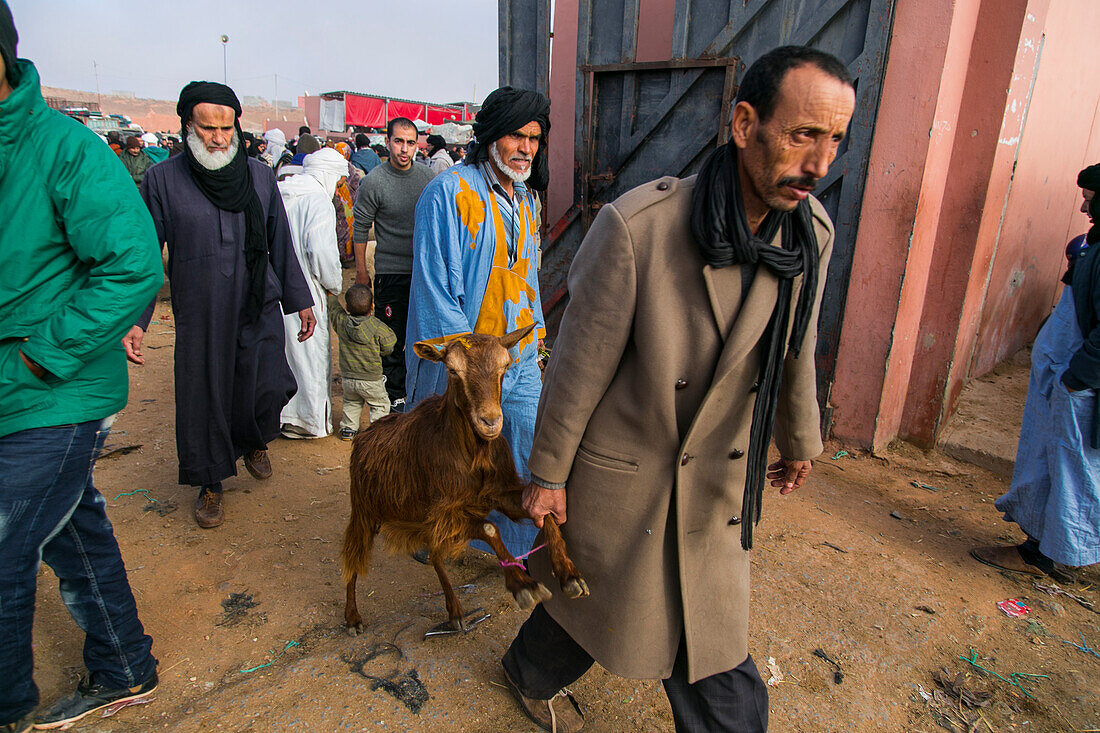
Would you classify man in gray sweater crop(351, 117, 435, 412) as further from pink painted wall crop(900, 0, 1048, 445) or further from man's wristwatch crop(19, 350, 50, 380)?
pink painted wall crop(900, 0, 1048, 445)

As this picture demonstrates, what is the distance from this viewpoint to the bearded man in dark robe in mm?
3748

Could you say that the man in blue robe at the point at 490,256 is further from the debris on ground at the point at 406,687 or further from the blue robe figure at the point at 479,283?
the debris on ground at the point at 406,687

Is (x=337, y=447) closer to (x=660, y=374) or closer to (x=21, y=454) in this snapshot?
(x=21, y=454)

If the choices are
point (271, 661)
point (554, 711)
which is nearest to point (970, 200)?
point (554, 711)

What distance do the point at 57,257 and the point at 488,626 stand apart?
93.2 inches

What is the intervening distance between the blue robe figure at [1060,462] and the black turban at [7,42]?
16.4ft

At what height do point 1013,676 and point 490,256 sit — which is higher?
point 490,256

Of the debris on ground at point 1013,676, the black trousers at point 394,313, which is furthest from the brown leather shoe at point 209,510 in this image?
the debris on ground at point 1013,676

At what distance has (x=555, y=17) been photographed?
A: 675 centimetres

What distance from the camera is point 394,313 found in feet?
18.2

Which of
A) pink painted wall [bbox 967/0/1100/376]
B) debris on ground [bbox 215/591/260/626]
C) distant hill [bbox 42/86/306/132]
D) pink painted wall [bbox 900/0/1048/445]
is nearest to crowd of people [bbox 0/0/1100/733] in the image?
debris on ground [bbox 215/591/260/626]

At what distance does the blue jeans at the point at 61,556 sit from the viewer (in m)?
2.13

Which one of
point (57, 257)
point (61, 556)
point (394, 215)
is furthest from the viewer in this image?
point (394, 215)

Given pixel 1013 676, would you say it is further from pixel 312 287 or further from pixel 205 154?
pixel 312 287
